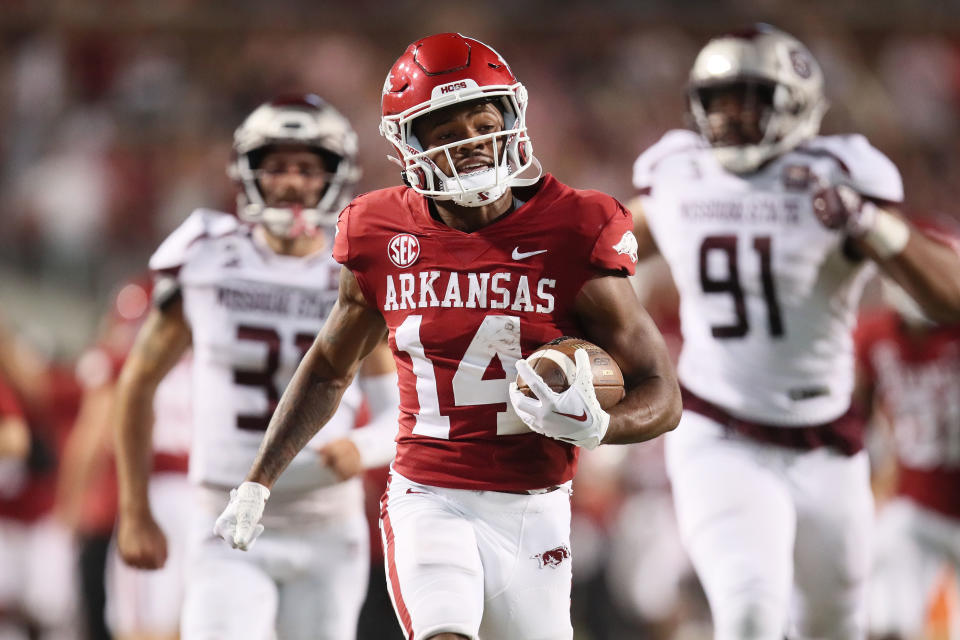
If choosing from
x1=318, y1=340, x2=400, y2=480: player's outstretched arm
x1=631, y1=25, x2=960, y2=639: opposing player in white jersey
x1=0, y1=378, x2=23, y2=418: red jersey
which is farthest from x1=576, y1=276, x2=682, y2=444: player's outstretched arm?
x1=0, y1=378, x2=23, y2=418: red jersey

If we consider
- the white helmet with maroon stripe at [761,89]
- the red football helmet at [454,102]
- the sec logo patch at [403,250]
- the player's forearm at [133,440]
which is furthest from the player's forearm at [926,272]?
the player's forearm at [133,440]

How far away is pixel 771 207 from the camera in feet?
13.2

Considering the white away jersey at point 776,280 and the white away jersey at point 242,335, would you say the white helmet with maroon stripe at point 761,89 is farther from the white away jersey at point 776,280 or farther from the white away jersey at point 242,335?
the white away jersey at point 242,335

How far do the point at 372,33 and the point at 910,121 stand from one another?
4.63m

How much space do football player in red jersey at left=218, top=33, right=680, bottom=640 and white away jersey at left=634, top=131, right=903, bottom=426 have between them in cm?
114

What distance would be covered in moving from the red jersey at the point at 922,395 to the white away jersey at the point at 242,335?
2.52 meters

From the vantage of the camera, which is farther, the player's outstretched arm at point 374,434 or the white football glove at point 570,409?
the player's outstretched arm at point 374,434

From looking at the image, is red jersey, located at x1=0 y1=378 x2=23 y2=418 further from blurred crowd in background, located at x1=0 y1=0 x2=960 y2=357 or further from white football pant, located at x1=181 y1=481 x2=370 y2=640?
blurred crowd in background, located at x1=0 y1=0 x2=960 y2=357

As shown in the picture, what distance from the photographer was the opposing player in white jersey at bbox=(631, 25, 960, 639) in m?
3.86

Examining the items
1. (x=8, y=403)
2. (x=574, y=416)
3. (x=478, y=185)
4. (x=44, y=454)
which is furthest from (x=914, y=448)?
(x=44, y=454)

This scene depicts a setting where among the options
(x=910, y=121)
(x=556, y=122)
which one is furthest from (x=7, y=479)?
(x=910, y=121)

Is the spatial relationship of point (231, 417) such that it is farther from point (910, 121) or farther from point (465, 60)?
point (910, 121)

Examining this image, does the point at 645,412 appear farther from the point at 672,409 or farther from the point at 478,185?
the point at 478,185

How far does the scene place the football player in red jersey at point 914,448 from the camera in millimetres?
5523
